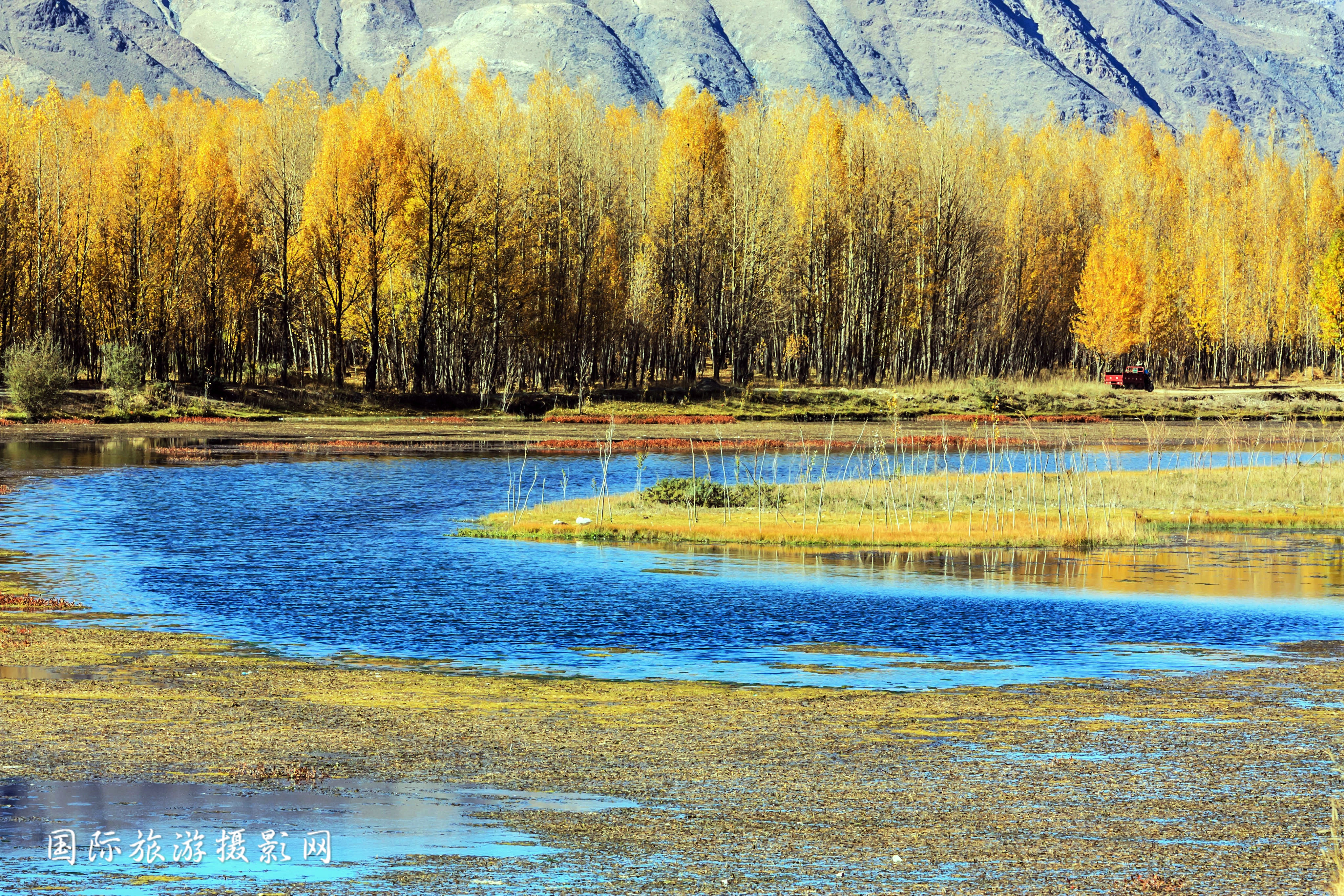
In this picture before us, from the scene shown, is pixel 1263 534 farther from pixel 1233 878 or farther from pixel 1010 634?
pixel 1233 878

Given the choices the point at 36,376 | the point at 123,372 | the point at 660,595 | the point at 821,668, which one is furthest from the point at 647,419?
the point at 821,668

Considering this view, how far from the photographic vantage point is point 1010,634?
915 inches

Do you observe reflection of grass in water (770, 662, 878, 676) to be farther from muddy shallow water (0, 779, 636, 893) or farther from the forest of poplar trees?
the forest of poplar trees

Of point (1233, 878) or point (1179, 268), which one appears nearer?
point (1233, 878)

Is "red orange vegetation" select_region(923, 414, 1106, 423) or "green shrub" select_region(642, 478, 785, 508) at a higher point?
"red orange vegetation" select_region(923, 414, 1106, 423)

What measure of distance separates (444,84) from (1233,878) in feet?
255

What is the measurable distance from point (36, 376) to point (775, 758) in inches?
2428

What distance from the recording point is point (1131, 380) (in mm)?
93250

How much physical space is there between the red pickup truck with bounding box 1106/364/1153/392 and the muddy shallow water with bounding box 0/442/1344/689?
57.6 m

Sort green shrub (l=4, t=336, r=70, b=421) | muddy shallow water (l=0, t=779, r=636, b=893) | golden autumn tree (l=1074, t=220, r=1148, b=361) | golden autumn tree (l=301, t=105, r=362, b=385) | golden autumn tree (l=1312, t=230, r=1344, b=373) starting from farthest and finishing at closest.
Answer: golden autumn tree (l=1312, t=230, r=1344, b=373), golden autumn tree (l=1074, t=220, r=1148, b=361), golden autumn tree (l=301, t=105, r=362, b=385), green shrub (l=4, t=336, r=70, b=421), muddy shallow water (l=0, t=779, r=636, b=893)

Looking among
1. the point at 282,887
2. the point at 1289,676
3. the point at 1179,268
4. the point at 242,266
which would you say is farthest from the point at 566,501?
the point at 1179,268

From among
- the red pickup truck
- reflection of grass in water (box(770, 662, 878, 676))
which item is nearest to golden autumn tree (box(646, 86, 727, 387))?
the red pickup truck

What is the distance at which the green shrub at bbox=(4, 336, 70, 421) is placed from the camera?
66125 millimetres

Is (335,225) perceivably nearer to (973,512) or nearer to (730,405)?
(730,405)
